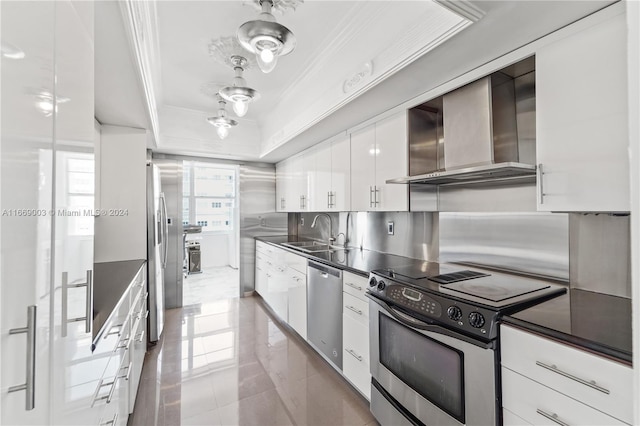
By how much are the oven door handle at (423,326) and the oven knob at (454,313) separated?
8 centimetres

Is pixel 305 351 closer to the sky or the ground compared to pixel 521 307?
closer to the ground

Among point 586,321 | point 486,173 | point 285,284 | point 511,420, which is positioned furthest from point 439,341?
point 285,284

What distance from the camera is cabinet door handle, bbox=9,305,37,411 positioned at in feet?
1.85

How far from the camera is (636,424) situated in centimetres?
56

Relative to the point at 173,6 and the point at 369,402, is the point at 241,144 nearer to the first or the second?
the point at 173,6

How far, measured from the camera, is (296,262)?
10.2 ft

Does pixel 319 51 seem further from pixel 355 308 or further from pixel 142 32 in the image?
pixel 355 308

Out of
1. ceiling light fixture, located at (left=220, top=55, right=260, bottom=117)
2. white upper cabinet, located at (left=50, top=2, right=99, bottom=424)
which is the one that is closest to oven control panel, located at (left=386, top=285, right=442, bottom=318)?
white upper cabinet, located at (left=50, top=2, right=99, bottom=424)

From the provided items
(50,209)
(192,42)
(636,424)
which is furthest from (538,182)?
(192,42)

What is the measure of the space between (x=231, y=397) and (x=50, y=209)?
6.63 feet

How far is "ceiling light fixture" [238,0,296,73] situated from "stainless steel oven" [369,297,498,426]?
170 centimetres

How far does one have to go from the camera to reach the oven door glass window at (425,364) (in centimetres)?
138

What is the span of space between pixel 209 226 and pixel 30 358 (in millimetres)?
6624

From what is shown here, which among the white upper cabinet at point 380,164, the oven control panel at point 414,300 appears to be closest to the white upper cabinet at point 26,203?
the oven control panel at point 414,300
